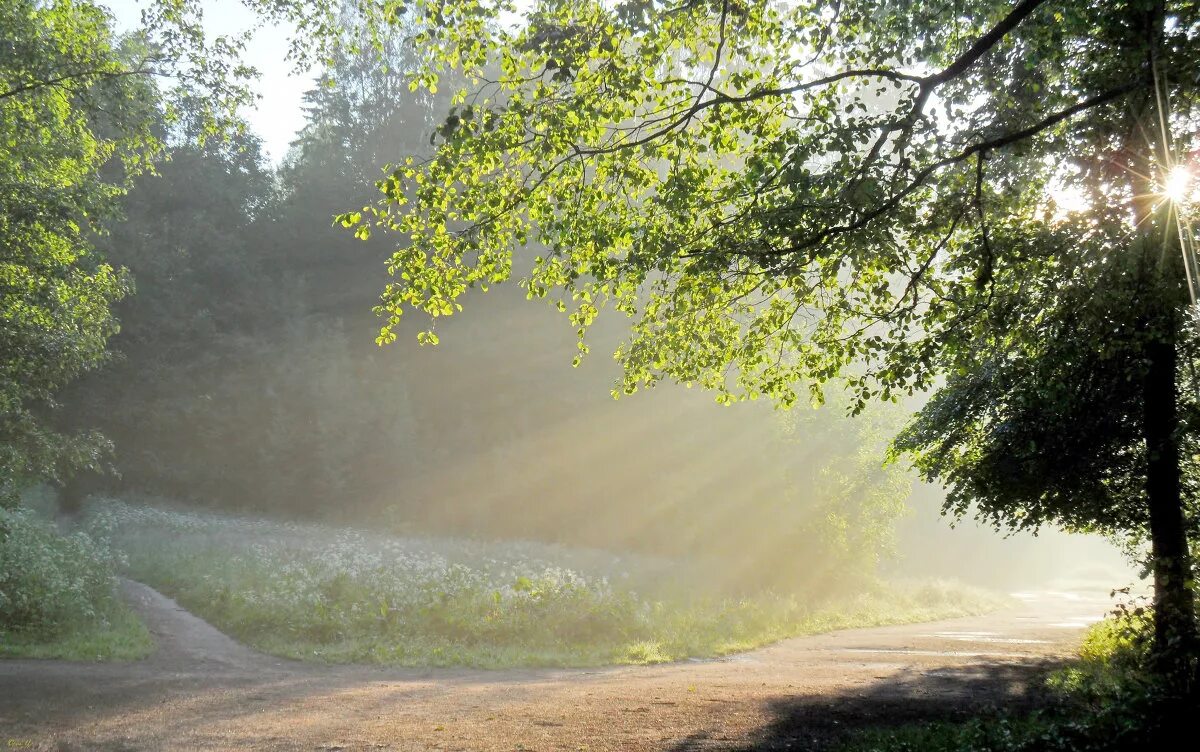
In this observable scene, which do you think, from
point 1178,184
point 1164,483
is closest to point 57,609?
point 1164,483

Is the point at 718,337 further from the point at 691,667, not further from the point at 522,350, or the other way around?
the point at 522,350

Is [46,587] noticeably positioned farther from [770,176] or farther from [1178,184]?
[1178,184]

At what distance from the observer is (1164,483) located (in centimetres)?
1102

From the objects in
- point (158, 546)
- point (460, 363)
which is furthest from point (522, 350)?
point (158, 546)

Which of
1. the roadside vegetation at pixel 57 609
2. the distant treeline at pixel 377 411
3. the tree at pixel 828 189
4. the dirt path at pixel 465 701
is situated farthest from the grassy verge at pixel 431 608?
the distant treeline at pixel 377 411

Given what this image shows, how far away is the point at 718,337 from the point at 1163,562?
640cm

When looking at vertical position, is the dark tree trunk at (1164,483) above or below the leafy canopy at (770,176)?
below

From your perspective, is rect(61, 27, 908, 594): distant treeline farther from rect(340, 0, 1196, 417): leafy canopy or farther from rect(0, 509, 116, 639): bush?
rect(340, 0, 1196, 417): leafy canopy

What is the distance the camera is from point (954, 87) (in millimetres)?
11359

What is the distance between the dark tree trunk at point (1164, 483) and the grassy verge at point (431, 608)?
896 cm

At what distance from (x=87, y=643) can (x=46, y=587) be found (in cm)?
197

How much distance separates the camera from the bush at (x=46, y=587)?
14.3m

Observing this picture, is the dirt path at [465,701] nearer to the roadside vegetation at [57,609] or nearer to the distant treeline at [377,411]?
the roadside vegetation at [57,609]

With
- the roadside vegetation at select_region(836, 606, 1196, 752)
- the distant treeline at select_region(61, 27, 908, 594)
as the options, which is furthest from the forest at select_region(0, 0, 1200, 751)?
the distant treeline at select_region(61, 27, 908, 594)
